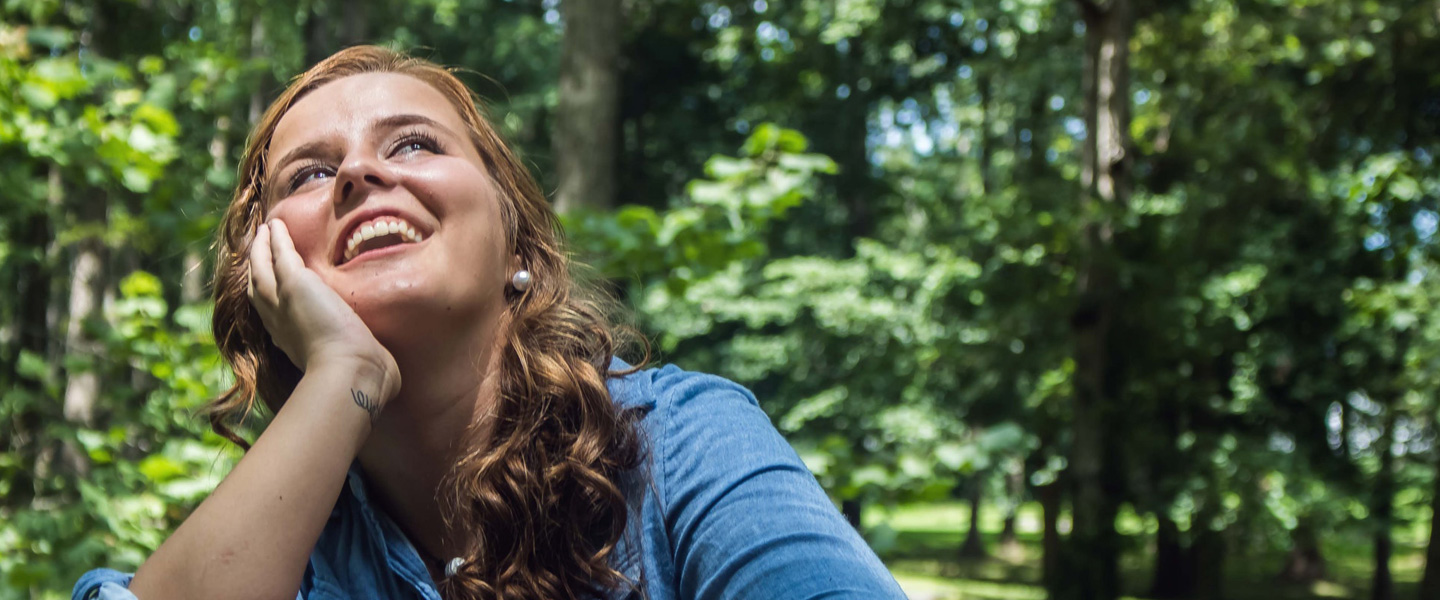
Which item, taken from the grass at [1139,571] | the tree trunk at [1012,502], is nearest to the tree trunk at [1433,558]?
the grass at [1139,571]

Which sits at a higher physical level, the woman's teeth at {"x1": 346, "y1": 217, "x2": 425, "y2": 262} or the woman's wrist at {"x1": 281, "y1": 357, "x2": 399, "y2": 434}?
the woman's teeth at {"x1": 346, "y1": 217, "x2": 425, "y2": 262}

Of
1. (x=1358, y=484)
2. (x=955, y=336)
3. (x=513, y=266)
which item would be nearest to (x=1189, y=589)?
(x=1358, y=484)

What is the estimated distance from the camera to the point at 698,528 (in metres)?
1.28

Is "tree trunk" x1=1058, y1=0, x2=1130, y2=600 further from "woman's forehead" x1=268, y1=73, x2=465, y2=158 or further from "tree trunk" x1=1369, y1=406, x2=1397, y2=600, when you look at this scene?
"woman's forehead" x1=268, y1=73, x2=465, y2=158

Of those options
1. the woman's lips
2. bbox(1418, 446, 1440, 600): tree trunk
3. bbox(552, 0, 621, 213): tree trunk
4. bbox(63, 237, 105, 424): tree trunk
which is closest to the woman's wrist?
the woman's lips

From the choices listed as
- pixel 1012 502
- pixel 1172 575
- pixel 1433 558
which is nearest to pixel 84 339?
pixel 1433 558

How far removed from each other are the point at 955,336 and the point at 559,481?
1181 cm

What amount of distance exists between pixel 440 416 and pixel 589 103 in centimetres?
285

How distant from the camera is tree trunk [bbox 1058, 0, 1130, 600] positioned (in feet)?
34.6

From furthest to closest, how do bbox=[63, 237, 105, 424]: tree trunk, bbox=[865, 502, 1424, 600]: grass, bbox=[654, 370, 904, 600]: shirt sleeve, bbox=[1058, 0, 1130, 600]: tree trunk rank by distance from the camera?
1. bbox=[865, 502, 1424, 600]: grass
2. bbox=[1058, 0, 1130, 600]: tree trunk
3. bbox=[63, 237, 105, 424]: tree trunk
4. bbox=[654, 370, 904, 600]: shirt sleeve

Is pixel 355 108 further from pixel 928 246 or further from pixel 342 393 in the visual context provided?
pixel 928 246

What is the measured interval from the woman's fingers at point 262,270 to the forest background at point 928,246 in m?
0.65

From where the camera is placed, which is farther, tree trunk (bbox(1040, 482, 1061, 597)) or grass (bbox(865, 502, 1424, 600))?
grass (bbox(865, 502, 1424, 600))

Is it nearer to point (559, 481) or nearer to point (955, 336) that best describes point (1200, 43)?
point (955, 336)
